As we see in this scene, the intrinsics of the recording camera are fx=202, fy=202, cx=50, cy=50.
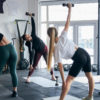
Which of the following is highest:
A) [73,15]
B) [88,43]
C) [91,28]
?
[73,15]

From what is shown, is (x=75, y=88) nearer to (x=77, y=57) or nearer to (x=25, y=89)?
(x=25, y=89)

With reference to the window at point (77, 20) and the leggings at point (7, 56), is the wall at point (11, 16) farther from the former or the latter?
the leggings at point (7, 56)

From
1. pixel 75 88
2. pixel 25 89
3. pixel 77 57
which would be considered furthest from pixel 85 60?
pixel 25 89

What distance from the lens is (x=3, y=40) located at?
3.19 metres

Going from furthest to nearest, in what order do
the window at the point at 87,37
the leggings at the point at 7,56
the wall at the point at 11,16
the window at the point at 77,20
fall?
the window at the point at 87,37
the window at the point at 77,20
the wall at the point at 11,16
the leggings at the point at 7,56

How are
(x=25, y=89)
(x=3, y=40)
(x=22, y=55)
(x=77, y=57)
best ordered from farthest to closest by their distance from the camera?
(x=22, y=55), (x=25, y=89), (x=3, y=40), (x=77, y=57)

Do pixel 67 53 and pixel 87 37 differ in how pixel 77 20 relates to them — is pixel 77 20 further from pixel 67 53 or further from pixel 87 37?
pixel 67 53

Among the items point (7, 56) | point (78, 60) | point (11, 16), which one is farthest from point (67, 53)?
point (11, 16)

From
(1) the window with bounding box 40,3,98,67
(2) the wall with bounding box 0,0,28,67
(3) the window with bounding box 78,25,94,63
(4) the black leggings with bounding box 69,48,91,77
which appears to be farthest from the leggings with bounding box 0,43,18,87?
(3) the window with bounding box 78,25,94,63

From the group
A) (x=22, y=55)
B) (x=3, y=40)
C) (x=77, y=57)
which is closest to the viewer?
A: (x=77, y=57)

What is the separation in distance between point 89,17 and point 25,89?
4083mm

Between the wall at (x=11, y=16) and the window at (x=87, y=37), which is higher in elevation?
Answer: the wall at (x=11, y=16)

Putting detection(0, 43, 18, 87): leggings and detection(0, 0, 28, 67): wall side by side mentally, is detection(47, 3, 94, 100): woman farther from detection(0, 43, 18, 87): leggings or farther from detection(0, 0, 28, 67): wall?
detection(0, 0, 28, 67): wall

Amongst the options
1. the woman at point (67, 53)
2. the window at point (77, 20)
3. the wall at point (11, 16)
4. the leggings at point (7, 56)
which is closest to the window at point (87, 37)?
the window at point (77, 20)
